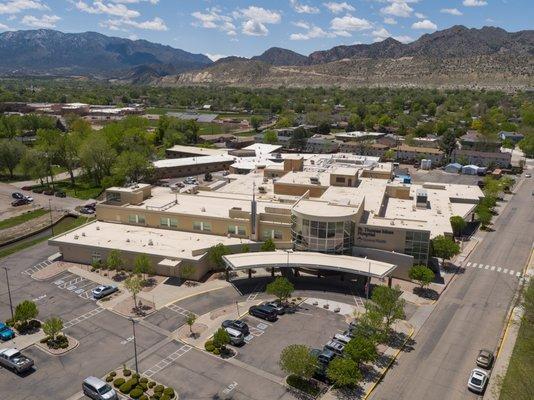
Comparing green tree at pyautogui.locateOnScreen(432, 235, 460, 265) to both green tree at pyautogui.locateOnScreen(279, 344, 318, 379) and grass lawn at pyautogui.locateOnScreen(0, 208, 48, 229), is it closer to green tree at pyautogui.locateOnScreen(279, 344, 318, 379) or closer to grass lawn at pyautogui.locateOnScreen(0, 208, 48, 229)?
green tree at pyautogui.locateOnScreen(279, 344, 318, 379)

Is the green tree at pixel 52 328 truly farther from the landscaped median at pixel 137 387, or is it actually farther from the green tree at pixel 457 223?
the green tree at pixel 457 223

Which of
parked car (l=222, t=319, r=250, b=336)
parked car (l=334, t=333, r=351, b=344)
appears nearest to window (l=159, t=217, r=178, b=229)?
parked car (l=222, t=319, r=250, b=336)

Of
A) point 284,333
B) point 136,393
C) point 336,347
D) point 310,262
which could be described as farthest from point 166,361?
point 310,262

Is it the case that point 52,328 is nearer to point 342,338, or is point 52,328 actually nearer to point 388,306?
point 342,338

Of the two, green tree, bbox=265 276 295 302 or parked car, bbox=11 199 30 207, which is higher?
green tree, bbox=265 276 295 302

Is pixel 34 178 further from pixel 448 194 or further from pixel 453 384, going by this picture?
pixel 453 384

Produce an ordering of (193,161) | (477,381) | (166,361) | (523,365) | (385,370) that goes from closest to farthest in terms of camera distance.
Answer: (477,381), (385,370), (523,365), (166,361), (193,161)
